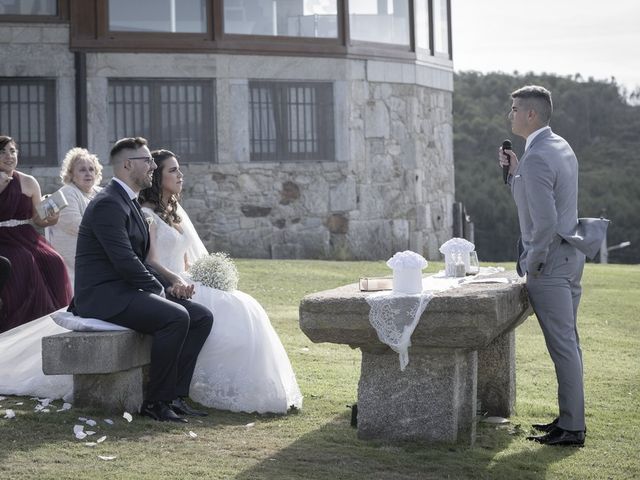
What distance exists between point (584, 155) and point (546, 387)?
43.1 metres

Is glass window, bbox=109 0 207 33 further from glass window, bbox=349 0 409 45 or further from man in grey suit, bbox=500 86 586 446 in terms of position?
man in grey suit, bbox=500 86 586 446

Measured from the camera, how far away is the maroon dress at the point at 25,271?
8773mm

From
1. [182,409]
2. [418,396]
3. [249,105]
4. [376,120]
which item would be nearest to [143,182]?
[182,409]

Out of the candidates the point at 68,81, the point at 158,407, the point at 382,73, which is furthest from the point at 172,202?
the point at 382,73

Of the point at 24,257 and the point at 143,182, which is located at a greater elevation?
the point at 143,182

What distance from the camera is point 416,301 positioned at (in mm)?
6156

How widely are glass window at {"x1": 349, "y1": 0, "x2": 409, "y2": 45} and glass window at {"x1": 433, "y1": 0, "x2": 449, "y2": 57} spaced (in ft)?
3.51

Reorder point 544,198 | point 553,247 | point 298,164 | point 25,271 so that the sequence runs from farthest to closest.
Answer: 1. point 298,164
2. point 25,271
3. point 553,247
4. point 544,198

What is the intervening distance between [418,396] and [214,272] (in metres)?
1.95

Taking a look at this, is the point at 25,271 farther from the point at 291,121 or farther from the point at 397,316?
the point at 291,121

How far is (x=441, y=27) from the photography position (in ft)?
71.3

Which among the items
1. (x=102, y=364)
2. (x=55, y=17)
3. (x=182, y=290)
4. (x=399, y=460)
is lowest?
(x=399, y=460)

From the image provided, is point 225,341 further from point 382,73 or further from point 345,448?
point 382,73

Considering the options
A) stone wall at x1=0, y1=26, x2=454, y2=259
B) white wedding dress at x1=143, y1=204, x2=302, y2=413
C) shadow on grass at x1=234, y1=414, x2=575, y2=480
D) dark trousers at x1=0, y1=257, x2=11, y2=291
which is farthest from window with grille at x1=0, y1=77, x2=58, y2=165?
shadow on grass at x1=234, y1=414, x2=575, y2=480
